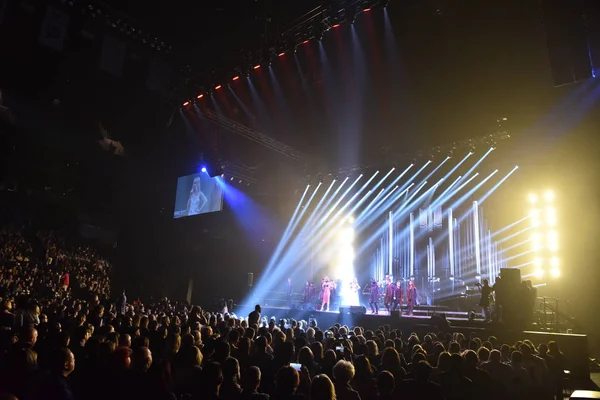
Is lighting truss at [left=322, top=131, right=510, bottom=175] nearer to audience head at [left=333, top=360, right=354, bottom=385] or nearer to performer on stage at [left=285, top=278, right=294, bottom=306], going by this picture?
performer on stage at [left=285, top=278, right=294, bottom=306]

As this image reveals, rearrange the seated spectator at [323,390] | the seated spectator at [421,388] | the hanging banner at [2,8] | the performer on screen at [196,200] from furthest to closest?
the performer on screen at [196,200] → the hanging banner at [2,8] → the seated spectator at [421,388] → the seated spectator at [323,390]

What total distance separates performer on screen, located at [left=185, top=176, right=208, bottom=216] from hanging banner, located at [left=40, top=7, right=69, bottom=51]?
9.23 meters

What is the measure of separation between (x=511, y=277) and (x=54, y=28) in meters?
18.3

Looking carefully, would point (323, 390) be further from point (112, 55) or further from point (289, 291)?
point (289, 291)

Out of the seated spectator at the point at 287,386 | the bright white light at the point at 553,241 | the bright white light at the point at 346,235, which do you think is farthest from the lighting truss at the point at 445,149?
the seated spectator at the point at 287,386

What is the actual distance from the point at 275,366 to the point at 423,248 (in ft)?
65.3

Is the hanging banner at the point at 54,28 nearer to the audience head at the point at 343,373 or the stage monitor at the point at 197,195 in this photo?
the stage monitor at the point at 197,195

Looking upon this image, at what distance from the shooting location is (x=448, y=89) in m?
15.7

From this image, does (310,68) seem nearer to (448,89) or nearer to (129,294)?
(448,89)

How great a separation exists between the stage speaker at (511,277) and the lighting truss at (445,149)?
5.24m

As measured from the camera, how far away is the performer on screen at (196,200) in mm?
22406

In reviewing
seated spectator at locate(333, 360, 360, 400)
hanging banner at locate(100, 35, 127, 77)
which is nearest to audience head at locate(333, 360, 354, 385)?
seated spectator at locate(333, 360, 360, 400)

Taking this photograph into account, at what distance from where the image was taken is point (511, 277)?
42.0 feet

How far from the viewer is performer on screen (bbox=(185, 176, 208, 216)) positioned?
882 inches
